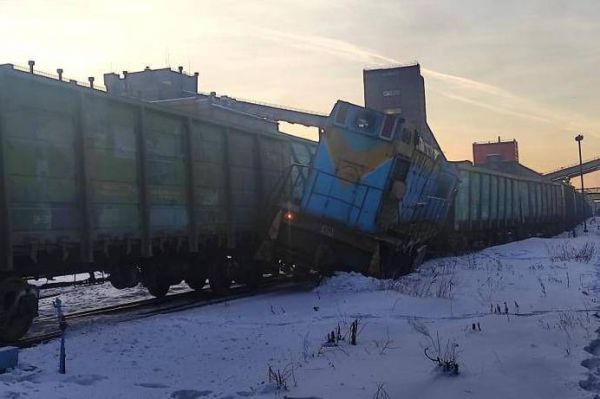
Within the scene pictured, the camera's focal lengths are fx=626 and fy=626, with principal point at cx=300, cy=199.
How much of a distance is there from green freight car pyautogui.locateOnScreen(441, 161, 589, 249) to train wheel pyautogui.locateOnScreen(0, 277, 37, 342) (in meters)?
16.3

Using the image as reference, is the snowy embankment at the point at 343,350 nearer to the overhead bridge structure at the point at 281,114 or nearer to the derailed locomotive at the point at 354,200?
the derailed locomotive at the point at 354,200

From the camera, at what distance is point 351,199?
1402cm

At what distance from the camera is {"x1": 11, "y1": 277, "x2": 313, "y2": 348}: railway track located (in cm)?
964

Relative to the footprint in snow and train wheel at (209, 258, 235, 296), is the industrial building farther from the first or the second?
the footprint in snow

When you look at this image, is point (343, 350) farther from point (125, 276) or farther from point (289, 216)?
point (289, 216)

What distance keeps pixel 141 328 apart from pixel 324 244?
5.68 metres

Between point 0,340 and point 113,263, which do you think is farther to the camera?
point 113,263

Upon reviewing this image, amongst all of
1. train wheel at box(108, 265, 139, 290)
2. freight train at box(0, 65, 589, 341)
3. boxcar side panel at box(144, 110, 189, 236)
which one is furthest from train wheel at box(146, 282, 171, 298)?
boxcar side panel at box(144, 110, 189, 236)

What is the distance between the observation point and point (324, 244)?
13844 mm

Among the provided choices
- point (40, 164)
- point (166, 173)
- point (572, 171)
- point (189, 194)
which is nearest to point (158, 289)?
point (189, 194)

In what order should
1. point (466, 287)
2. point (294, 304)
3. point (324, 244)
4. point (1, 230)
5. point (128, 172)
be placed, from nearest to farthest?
point (1, 230) < point (128, 172) < point (294, 304) < point (466, 287) < point (324, 244)

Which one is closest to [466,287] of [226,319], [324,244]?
[324,244]

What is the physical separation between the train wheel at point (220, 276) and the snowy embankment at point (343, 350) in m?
2.39

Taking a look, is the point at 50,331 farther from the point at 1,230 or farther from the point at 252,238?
the point at 252,238
